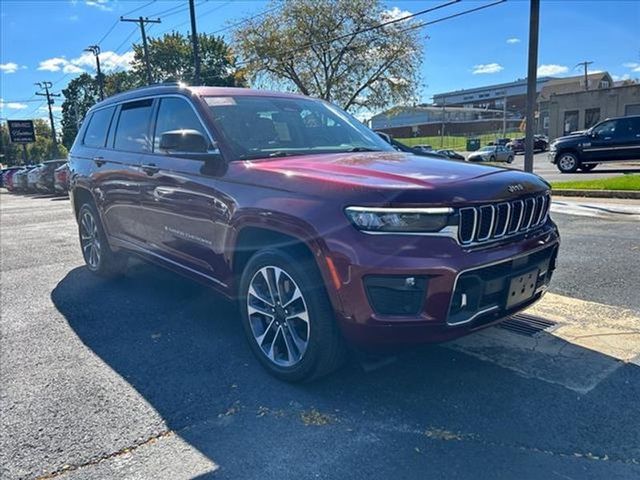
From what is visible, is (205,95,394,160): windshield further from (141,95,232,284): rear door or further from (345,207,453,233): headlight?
(345,207,453,233): headlight

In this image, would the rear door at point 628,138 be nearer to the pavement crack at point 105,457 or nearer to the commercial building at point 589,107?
the pavement crack at point 105,457

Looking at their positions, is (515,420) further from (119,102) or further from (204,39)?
(204,39)

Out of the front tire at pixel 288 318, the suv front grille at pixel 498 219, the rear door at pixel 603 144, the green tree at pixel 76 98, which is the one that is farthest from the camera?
the green tree at pixel 76 98

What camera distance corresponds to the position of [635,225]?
26.0ft

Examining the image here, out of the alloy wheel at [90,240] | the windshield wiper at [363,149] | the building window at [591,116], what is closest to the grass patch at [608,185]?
the windshield wiper at [363,149]

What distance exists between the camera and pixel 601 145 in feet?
59.1

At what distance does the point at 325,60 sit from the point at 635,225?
85.9ft

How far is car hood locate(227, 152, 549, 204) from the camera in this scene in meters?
2.69

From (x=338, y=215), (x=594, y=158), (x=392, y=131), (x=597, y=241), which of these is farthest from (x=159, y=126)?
(x=392, y=131)

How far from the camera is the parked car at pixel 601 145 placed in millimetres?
17570

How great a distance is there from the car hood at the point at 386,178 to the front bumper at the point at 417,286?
25cm

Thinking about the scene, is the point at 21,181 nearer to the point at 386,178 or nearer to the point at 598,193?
the point at 598,193

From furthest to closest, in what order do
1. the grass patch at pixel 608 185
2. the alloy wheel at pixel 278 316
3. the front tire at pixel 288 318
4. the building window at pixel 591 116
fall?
the building window at pixel 591 116 < the grass patch at pixel 608 185 < the alloy wheel at pixel 278 316 < the front tire at pixel 288 318

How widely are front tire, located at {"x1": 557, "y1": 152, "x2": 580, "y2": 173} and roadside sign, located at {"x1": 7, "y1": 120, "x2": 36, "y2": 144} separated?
5464cm
